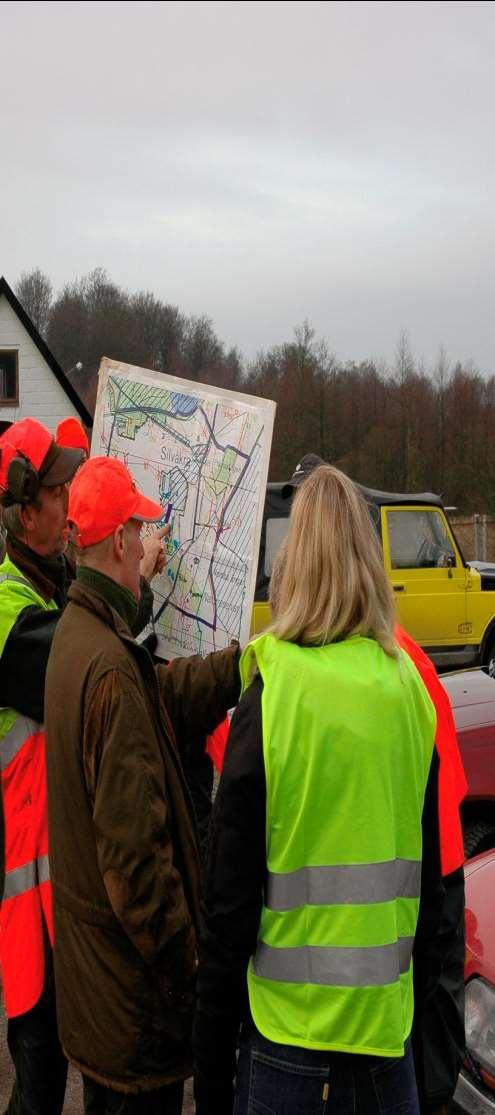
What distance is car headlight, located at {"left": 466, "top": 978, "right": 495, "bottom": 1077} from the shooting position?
2971 mm

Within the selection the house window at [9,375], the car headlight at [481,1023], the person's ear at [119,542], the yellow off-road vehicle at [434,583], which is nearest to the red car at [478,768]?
the car headlight at [481,1023]

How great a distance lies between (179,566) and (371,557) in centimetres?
136

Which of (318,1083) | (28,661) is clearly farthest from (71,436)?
(318,1083)

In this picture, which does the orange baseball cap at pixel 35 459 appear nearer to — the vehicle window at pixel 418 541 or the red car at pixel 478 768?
the red car at pixel 478 768

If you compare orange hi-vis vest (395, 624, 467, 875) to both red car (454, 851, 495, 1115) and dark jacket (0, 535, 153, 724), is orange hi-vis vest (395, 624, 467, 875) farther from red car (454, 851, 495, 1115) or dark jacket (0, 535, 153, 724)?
red car (454, 851, 495, 1115)

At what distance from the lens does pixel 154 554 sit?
3.25 m

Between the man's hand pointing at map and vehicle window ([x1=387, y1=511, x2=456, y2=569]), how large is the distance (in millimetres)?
8668

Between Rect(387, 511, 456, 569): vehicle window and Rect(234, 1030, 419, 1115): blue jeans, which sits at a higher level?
Rect(387, 511, 456, 569): vehicle window

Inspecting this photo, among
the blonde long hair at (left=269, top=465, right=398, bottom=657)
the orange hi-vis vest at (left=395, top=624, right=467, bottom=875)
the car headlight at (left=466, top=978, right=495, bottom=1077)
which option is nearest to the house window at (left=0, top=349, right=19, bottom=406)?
the car headlight at (left=466, top=978, right=495, bottom=1077)

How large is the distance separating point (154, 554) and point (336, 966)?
5.48ft

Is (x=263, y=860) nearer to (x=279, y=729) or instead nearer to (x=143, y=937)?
(x=279, y=729)

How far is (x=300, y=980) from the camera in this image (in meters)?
1.84

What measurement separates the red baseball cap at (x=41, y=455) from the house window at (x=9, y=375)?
25850mm

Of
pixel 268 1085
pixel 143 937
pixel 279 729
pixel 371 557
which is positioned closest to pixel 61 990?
pixel 143 937
